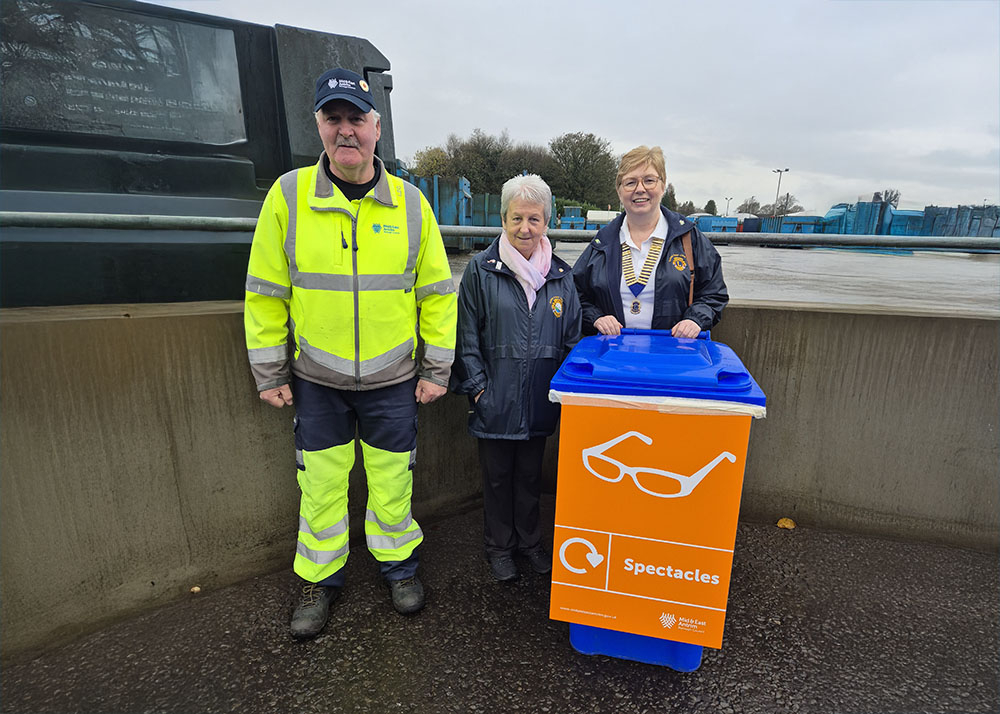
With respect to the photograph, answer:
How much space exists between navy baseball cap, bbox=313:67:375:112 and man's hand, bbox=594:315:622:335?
1159 mm

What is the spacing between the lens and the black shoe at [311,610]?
6.41ft

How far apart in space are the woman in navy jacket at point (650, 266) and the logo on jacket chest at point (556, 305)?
0.17 m

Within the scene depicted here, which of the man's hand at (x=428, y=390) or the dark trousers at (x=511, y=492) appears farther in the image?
the dark trousers at (x=511, y=492)

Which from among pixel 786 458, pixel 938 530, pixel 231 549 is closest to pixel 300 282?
pixel 231 549

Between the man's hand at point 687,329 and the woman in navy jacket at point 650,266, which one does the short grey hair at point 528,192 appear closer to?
the woman in navy jacket at point 650,266

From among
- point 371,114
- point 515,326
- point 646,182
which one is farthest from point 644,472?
point 371,114

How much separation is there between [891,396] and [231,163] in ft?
11.7

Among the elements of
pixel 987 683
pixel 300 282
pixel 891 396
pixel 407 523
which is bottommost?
pixel 987 683

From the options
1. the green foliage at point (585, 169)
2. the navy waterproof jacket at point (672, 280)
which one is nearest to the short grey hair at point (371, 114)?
the navy waterproof jacket at point (672, 280)

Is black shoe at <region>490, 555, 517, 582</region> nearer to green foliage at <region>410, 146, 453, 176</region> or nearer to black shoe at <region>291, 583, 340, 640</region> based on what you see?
black shoe at <region>291, 583, 340, 640</region>

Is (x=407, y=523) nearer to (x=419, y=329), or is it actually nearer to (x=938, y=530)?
(x=419, y=329)

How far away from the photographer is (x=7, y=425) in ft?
5.82

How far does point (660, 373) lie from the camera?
64.7 inches

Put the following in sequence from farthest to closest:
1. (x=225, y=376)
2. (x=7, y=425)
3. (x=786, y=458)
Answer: (x=786, y=458) → (x=225, y=376) → (x=7, y=425)
